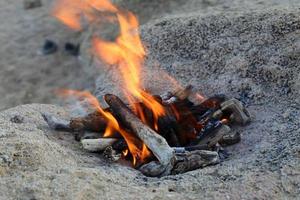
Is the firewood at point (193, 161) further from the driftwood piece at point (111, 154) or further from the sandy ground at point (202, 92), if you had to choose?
the driftwood piece at point (111, 154)

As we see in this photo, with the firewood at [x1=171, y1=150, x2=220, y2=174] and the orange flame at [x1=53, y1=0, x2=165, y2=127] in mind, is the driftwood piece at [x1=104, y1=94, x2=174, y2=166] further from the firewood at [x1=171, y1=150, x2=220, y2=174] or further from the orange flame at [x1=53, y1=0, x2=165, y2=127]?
the orange flame at [x1=53, y1=0, x2=165, y2=127]

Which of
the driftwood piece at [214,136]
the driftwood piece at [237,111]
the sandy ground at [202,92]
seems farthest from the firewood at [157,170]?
the driftwood piece at [237,111]

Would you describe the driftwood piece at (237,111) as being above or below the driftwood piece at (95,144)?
above

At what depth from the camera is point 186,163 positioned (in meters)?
3.81

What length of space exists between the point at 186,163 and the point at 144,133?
0.42 metres

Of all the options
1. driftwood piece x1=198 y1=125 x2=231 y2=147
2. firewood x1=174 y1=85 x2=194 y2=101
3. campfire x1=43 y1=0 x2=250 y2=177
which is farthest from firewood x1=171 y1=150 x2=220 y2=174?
firewood x1=174 y1=85 x2=194 y2=101

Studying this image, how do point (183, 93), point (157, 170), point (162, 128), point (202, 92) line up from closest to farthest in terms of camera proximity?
point (157, 170)
point (162, 128)
point (183, 93)
point (202, 92)

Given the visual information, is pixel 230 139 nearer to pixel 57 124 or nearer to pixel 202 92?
pixel 202 92

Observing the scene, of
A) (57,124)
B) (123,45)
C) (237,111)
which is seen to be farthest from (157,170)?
(123,45)

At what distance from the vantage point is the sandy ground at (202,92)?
3397 millimetres

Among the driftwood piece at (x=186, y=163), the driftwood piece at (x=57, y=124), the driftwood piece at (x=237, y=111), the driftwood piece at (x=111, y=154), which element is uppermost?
the driftwood piece at (x=237, y=111)

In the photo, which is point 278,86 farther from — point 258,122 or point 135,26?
point 135,26

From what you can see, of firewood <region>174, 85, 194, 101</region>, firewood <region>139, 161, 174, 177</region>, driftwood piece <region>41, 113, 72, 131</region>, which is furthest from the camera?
firewood <region>174, 85, 194, 101</region>

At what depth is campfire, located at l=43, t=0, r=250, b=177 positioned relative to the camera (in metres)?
3.83
